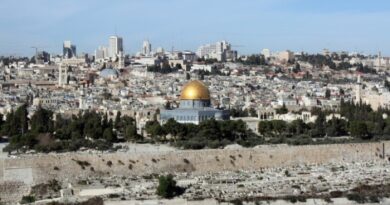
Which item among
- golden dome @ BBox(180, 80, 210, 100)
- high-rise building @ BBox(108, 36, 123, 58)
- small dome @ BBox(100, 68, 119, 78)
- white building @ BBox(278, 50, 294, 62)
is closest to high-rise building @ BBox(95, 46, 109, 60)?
high-rise building @ BBox(108, 36, 123, 58)

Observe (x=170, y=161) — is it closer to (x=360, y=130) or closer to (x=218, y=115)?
(x=360, y=130)

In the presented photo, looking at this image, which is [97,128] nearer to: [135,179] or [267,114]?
[135,179]

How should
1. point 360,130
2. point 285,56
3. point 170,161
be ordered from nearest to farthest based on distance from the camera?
point 170,161 < point 360,130 < point 285,56

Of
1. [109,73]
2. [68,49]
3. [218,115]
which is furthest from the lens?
[68,49]

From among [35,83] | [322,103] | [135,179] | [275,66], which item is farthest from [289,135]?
[275,66]

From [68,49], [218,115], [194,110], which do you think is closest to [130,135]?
[194,110]

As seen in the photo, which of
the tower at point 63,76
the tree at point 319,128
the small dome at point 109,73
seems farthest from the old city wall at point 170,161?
the small dome at point 109,73

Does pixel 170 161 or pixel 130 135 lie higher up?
pixel 130 135
